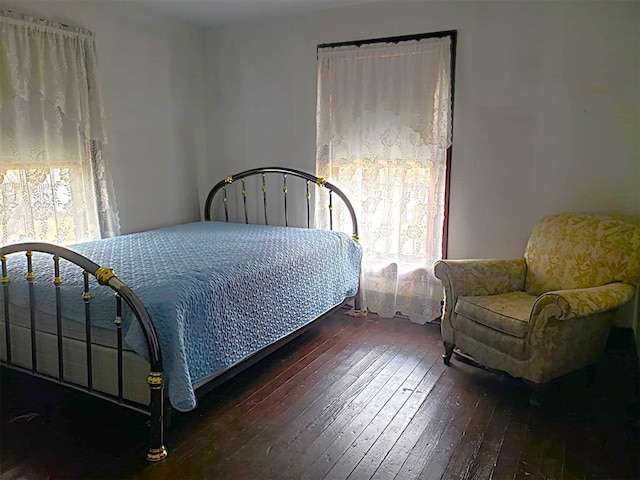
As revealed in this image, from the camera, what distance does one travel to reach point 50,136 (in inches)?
127

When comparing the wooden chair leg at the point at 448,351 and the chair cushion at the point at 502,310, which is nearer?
the chair cushion at the point at 502,310

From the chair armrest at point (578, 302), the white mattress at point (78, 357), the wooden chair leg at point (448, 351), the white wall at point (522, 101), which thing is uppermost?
the white wall at point (522, 101)

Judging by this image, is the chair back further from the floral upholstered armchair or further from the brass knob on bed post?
the brass knob on bed post

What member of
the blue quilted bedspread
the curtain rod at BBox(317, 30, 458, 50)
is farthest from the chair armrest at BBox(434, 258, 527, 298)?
the curtain rod at BBox(317, 30, 458, 50)

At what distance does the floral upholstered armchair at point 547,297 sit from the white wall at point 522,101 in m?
0.30

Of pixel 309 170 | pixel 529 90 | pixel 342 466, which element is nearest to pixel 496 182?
pixel 529 90

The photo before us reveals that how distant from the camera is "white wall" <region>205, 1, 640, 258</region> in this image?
3.10 m

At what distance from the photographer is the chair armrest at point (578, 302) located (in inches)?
94.6

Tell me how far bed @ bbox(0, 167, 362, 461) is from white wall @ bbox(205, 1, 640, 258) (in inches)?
47.5

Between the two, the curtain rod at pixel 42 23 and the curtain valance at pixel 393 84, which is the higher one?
the curtain rod at pixel 42 23

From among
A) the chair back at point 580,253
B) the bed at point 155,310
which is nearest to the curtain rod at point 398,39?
the chair back at point 580,253

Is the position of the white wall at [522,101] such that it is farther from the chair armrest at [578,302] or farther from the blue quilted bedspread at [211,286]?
the blue quilted bedspread at [211,286]

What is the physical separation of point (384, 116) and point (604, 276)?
1.80m

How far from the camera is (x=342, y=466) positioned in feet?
6.91
